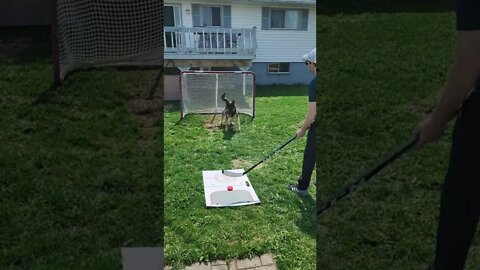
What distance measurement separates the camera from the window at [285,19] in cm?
169

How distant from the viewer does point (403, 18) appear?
207 cm

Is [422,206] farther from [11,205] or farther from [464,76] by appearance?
[11,205]

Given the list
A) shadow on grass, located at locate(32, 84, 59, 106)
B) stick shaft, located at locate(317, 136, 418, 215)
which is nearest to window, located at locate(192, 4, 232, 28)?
stick shaft, located at locate(317, 136, 418, 215)

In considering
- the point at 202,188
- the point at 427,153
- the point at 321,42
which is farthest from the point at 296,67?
the point at 202,188

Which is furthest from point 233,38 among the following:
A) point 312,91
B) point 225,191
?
point 225,191

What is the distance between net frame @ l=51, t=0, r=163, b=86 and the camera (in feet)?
6.58

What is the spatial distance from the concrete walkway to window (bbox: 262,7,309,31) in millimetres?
1137

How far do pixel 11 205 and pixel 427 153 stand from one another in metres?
2.42

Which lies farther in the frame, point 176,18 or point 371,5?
point 371,5

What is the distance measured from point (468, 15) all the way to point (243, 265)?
143 centimetres

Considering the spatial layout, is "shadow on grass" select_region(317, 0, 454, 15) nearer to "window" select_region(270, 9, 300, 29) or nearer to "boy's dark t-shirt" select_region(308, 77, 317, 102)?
"window" select_region(270, 9, 300, 29)

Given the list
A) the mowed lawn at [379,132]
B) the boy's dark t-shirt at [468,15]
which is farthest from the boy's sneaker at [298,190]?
the boy's dark t-shirt at [468,15]

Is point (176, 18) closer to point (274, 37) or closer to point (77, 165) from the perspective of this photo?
point (274, 37)

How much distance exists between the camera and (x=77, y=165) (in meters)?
2.88
